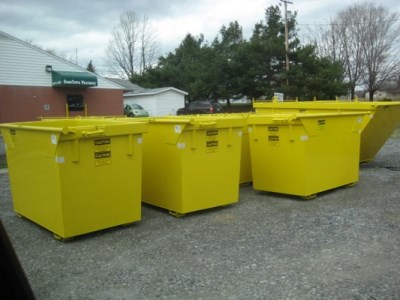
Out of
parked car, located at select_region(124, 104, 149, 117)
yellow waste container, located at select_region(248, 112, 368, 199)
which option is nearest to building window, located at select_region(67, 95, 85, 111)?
parked car, located at select_region(124, 104, 149, 117)

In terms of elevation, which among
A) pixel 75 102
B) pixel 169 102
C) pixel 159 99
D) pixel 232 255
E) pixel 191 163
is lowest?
pixel 232 255

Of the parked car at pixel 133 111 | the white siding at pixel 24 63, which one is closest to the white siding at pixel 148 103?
the parked car at pixel 133 111

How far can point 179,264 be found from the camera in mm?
4363

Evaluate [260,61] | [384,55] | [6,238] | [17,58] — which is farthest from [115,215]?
[384,55]

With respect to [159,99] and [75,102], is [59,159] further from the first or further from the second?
[159,99]

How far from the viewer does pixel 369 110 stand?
9156 mm

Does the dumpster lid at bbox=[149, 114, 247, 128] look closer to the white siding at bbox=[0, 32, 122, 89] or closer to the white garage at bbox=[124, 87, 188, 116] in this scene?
the white siding at bbox=[0, 32, 122, 89]

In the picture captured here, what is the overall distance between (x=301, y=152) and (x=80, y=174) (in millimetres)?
3384

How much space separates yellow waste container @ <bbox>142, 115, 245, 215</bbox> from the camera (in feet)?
19.6

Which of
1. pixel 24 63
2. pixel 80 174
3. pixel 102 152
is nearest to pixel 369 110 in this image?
pixel 102 152

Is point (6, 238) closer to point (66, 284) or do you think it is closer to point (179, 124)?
point (66, 284)

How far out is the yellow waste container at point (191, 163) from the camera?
5973 millimetres

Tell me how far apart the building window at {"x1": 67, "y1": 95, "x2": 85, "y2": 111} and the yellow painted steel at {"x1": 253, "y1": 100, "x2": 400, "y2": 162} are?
68.5 feet

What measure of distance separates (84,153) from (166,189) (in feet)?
5.00
